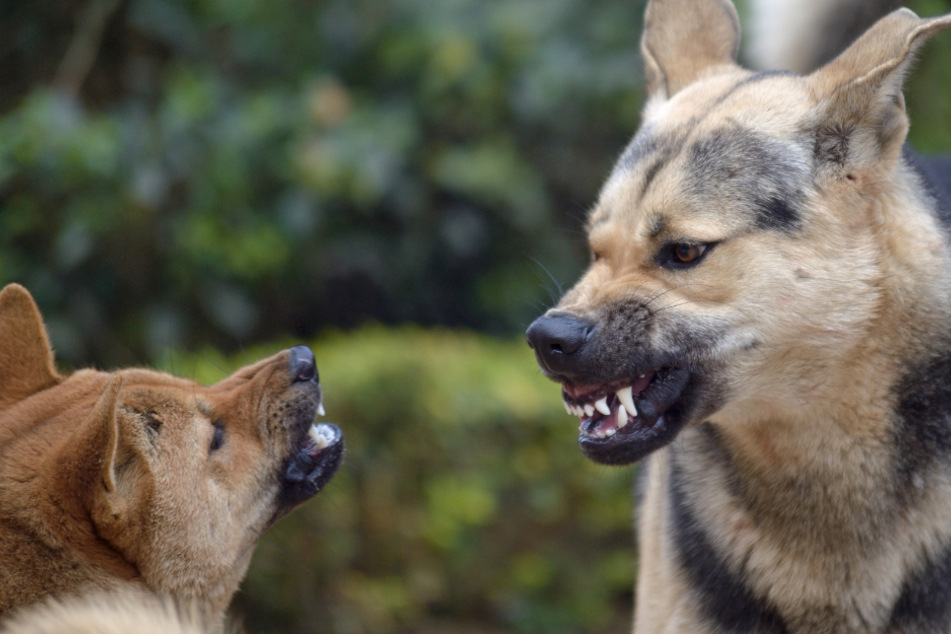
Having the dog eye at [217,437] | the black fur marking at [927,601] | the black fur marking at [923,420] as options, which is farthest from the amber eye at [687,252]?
the dog eye at [217,437]

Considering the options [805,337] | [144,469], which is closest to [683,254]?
[805,337]

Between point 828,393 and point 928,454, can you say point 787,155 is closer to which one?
point 828,393

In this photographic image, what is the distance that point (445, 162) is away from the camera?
583cm

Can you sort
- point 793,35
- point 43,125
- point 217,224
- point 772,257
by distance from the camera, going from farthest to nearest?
point 217,224, point 43,125, point 793,35, point 772,257

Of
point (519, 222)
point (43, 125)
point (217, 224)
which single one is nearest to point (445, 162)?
point (519, 222)

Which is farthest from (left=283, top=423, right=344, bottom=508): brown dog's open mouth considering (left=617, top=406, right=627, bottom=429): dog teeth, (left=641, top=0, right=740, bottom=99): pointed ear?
(left=641, top=0, right=740, bottom=99): pointed ear

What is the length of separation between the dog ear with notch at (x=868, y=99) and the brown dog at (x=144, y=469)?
1.60m

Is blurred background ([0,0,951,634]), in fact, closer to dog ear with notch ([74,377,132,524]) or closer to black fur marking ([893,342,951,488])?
dog ear with notch ([74,377,132,524])

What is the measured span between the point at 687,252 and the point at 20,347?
6.23 ft

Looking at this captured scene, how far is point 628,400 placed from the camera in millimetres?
2529

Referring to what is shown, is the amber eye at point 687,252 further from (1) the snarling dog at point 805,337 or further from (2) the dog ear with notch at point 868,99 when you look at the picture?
(2) the dog ear with notch at point 868,99

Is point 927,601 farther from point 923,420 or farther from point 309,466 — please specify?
point 309,466

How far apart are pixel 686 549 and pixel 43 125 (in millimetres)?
3473

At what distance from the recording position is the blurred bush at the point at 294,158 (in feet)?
15.7
